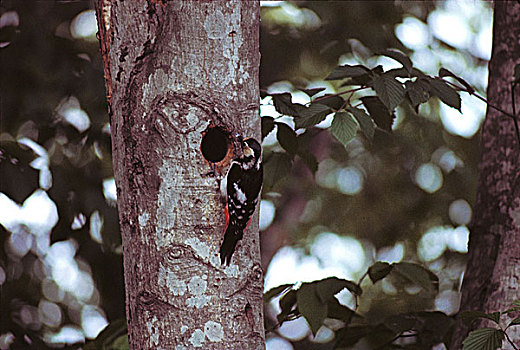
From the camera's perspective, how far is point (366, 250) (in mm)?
3359

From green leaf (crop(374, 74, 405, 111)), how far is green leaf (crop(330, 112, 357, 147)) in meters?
0.07

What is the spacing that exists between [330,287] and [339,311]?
0.14 meters

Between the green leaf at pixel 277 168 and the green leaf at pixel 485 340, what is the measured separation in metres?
0.51

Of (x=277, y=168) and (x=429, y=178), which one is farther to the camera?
(x=429, y=178)

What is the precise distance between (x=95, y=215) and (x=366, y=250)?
1867 millimetres

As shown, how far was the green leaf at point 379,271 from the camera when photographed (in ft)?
3.80

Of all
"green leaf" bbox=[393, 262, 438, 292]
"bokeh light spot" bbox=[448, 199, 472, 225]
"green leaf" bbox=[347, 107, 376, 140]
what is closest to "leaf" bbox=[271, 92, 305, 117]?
"green leaf" bbox=[347, 107, 376, 140]

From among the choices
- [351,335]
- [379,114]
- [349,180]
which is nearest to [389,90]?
[379,114]

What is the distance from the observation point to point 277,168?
130 centimetres

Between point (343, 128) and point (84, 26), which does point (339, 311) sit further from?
point (84, 26)

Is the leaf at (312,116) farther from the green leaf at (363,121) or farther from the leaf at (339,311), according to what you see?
the leaf at (339,311)

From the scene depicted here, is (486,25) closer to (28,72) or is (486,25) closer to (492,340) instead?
(28,72)

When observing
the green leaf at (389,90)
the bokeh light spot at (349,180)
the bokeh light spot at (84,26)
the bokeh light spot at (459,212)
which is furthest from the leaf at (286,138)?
the bokeh light spot at (349,180)

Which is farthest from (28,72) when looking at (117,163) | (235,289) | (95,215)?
(235,289)
